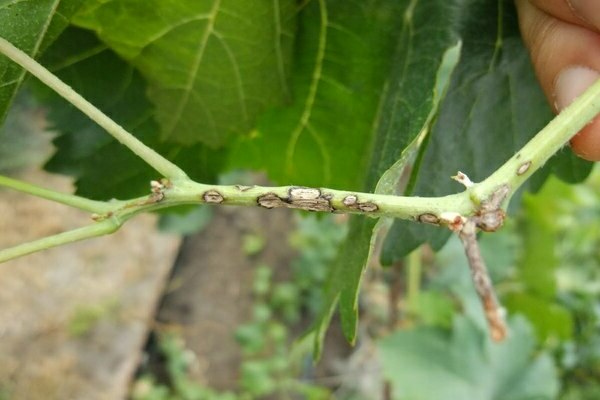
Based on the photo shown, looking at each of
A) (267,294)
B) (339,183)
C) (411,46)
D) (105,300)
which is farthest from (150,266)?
(411,46)

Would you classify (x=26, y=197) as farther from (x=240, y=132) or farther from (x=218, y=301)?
(x=240, y=132)

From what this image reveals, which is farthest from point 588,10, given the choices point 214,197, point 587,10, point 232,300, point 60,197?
point 232,300

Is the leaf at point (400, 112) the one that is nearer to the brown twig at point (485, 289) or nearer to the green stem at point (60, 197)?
the brown twig at point (485, 289)

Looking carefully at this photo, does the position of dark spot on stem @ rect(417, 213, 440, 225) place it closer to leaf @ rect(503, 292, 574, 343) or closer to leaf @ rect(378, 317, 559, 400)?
leaf @ rect(378, 317, 559, 400)

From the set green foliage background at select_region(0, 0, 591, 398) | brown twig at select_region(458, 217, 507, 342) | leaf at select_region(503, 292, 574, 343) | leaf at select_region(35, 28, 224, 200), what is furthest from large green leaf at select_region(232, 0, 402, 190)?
leaf at select_region(503, 292, 574, 343)

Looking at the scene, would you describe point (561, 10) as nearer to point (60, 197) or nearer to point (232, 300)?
point (60, 197)

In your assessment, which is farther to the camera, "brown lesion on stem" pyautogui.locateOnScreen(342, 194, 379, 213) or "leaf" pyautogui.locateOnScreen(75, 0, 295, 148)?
"leaf" pyautogui.locateOnScreen(75, 0, 295, 148)
